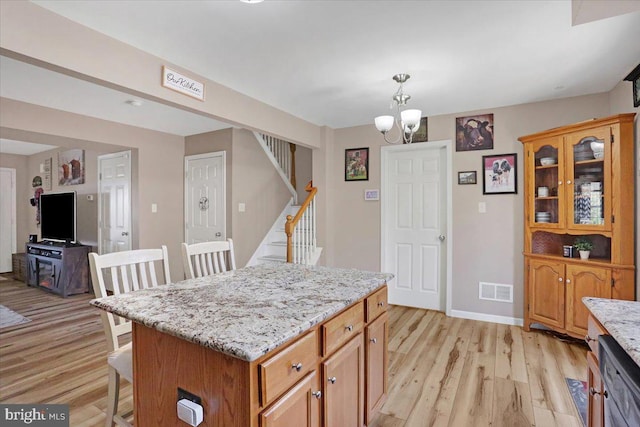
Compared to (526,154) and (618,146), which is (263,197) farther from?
(618,146)

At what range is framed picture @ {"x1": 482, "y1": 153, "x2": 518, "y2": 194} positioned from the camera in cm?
340

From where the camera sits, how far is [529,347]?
113 inches

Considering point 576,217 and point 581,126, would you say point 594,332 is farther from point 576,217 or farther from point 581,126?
point 581,126

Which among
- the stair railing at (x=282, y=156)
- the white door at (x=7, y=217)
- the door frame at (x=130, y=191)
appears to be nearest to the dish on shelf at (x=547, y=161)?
the stair railing at (x=282, y=156)

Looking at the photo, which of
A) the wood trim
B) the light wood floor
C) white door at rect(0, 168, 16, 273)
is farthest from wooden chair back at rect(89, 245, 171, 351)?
white door at rect(0, 168, 16, 273)

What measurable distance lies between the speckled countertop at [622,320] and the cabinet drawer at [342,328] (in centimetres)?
92

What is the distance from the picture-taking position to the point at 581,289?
2.84m

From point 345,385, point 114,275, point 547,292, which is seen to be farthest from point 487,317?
point 114,275

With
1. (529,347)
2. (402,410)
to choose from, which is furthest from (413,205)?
(402,410)

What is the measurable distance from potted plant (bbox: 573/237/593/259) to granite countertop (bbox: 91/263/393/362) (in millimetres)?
2224

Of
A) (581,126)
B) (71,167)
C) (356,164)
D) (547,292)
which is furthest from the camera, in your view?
(71,167)

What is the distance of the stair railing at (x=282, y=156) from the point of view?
15.8 ft

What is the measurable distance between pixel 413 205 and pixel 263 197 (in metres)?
2.17

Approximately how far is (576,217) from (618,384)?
2.45 metres
